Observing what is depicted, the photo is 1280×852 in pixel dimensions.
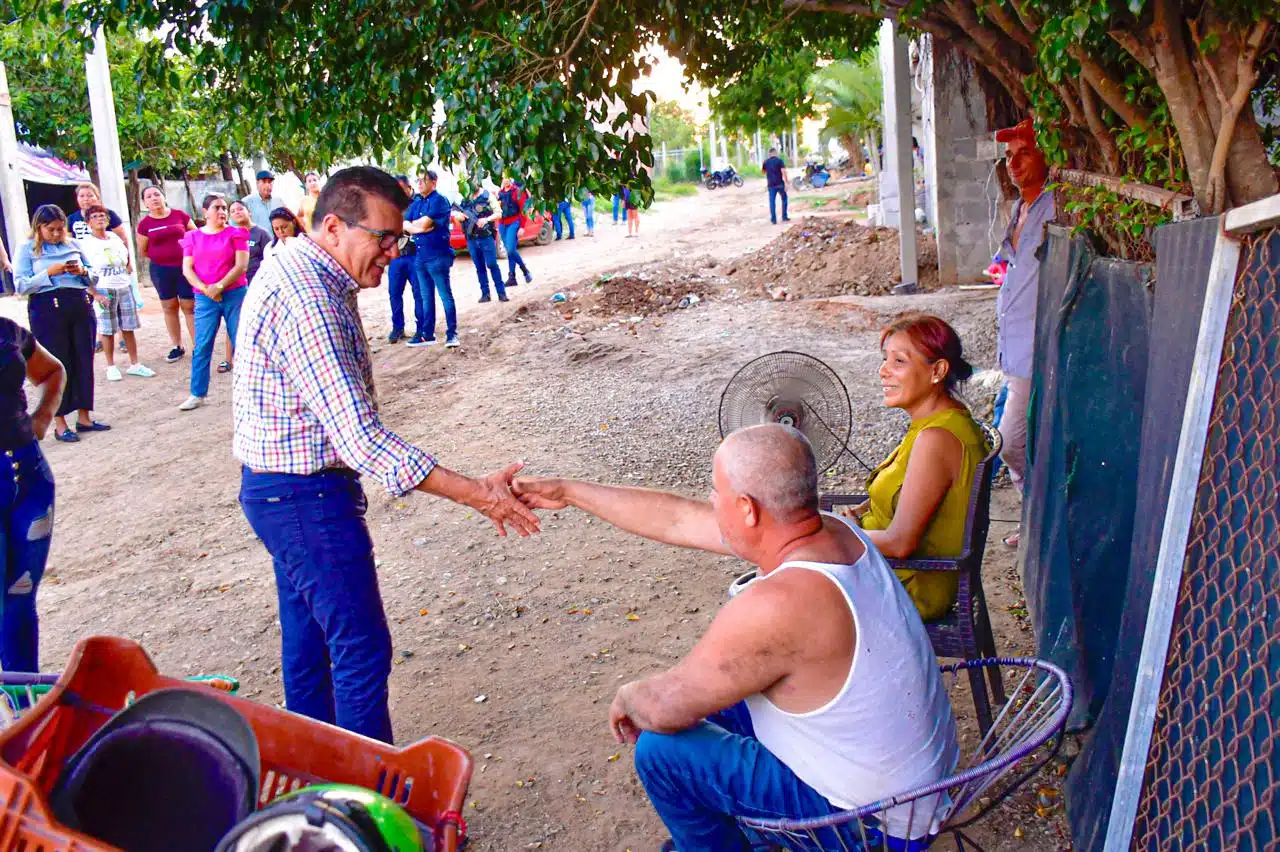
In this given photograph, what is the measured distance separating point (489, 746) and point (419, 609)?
5.24ft

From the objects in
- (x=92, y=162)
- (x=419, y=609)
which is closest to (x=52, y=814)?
(x=419, y=609)

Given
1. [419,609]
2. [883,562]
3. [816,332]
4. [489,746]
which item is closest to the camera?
[883,562]

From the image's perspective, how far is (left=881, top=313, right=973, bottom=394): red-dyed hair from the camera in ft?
12.7

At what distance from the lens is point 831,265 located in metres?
15.3

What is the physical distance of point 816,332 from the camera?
11.1 metres

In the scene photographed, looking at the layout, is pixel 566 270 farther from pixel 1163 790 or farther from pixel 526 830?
pixel 1163 790

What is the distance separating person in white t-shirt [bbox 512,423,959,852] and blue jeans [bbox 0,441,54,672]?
267 cm

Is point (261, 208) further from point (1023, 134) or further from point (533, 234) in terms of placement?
point (533, 234)

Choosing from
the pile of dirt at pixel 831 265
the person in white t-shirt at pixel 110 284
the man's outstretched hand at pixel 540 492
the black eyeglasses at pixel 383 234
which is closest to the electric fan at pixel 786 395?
the man's outstretched hand at pixel 540 492

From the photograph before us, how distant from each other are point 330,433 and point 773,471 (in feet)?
4.82

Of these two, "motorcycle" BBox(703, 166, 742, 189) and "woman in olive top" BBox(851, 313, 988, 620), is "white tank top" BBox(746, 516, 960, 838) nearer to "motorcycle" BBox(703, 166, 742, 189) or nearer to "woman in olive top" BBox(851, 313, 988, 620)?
"woman in olive top" BBox(851, 313, 988, 620)

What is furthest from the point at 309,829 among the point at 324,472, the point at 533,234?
the point at 533,234

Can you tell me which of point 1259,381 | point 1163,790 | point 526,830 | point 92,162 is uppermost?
point 92,162

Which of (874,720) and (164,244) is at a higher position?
(164,244)
